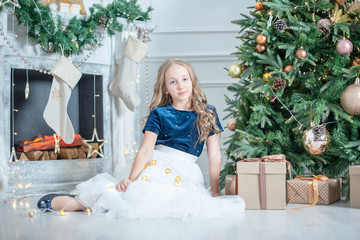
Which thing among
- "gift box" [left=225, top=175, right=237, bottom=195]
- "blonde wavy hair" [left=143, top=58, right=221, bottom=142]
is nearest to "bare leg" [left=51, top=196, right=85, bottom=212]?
"blonde wavy hair" [left=143, top=58, right=221, bottom=142]

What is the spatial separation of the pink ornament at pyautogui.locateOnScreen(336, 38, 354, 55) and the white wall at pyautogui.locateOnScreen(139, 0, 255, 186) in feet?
5.08

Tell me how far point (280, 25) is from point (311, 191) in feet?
3.19

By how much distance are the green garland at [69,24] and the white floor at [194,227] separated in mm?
1394

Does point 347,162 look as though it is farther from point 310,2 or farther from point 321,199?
point 310,2

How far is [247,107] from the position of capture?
265 centimetres

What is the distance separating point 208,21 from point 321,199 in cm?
212

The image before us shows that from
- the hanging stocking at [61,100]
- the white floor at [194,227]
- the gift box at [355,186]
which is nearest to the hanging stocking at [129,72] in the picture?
the hanging stocking at [61,100]

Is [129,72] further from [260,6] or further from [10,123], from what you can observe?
[260,6]

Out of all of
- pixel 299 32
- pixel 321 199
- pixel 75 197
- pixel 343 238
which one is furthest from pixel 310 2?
pixel 75 197

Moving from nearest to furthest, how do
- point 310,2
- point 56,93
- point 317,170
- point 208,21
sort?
point 310,2 → point 317,170 → point 56,93 → point 208,21

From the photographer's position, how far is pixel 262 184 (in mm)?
2170

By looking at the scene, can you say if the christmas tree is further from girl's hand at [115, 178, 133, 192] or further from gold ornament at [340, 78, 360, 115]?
girl's hand at [115, 178, 133, 192]

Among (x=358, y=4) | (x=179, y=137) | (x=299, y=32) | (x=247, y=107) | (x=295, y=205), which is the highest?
(x=358, y=4)

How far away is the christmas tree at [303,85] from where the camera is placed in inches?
95.0
